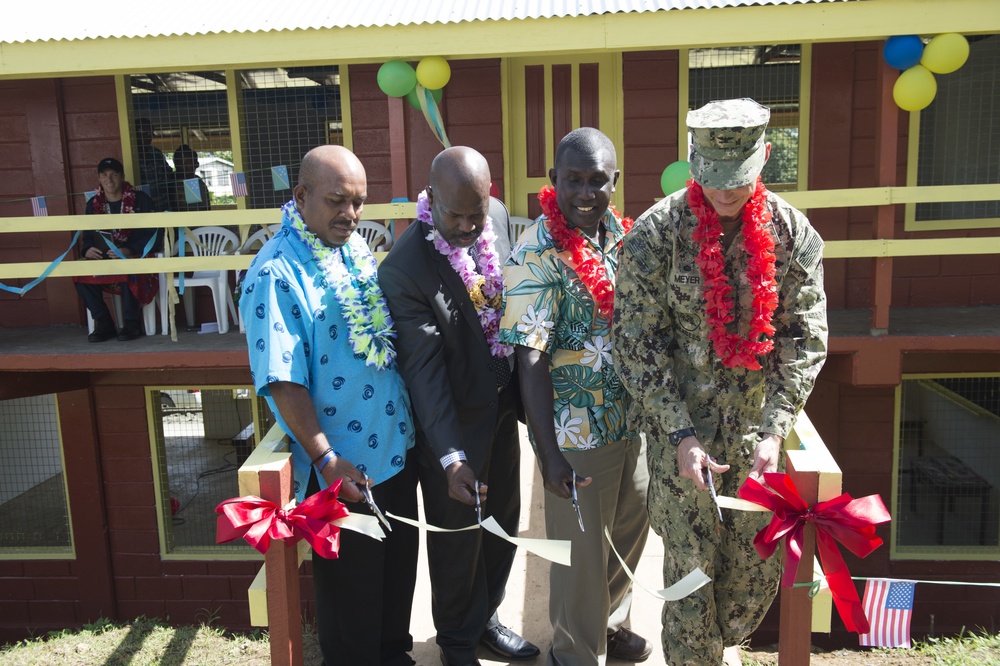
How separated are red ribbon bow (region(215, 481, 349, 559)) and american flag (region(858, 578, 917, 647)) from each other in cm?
171

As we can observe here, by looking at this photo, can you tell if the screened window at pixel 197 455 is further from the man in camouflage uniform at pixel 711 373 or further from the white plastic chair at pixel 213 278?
the man in camouflage uniform at pixel 711 373

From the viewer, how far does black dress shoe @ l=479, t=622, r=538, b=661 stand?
3191 millimetres

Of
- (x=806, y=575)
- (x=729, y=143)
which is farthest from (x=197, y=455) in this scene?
(x=729, y=143)

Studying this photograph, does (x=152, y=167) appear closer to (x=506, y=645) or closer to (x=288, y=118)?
(x=288, y=118)

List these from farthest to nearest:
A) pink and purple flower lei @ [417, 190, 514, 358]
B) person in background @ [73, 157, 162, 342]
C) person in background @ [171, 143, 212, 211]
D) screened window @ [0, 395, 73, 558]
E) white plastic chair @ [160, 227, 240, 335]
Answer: screened window @ [0, 395, 73, 558], person in background @ [171, 143, 212, 211], white plastic chair @ [160, 227, 240, 335], person in background @ [73, 157, 162, 342], pink and purple flower lei @ [417, 190, 514, 358]

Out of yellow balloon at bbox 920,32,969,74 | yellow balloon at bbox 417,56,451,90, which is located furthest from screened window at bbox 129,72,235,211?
yellow balloon at bbox 920,32,969,74

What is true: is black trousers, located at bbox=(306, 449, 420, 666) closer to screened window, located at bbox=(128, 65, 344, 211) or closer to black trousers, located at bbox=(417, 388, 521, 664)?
black trousers, located at bbox=(417, 388, 521, 664)

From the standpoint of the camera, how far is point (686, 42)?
5.28 metres

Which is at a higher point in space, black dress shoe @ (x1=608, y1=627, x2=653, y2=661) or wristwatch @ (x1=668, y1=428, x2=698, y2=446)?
wristwatch @ (x1=668, y1=428, x2=698, y2=446)

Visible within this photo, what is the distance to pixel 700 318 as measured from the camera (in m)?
2.40

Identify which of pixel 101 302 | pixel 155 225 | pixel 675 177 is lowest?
A: pixel 101 302

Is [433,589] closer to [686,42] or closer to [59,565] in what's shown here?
[686,42]

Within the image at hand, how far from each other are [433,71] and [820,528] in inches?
172

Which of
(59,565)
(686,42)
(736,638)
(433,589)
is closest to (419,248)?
(433,589)
